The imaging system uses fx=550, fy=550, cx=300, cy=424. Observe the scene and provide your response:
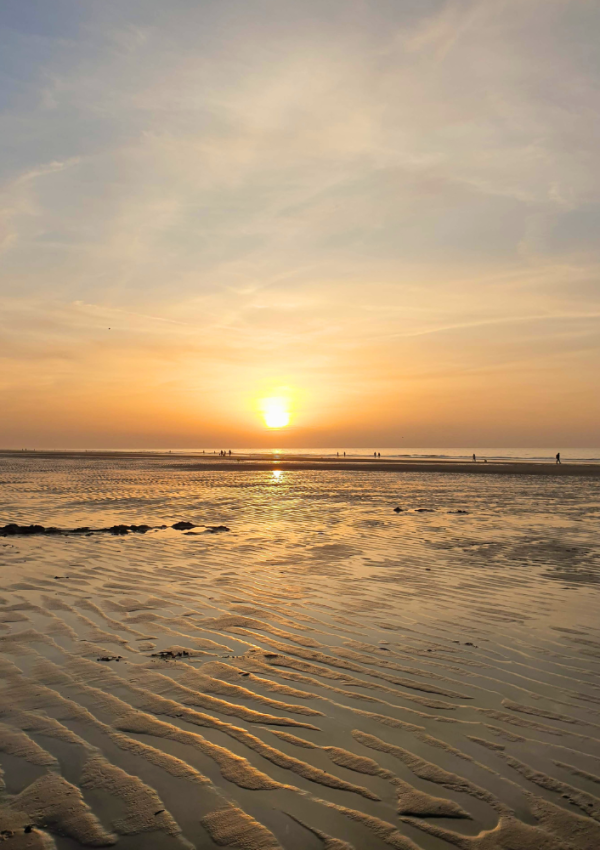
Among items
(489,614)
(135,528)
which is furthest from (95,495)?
(489,614)

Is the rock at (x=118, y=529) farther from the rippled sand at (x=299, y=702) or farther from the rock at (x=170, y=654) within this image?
the rock at (x=170, y=654)

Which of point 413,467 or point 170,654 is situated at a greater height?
point 170,654

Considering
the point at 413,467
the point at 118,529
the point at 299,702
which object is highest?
the point at 299,702

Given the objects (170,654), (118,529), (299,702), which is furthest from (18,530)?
(299,702)

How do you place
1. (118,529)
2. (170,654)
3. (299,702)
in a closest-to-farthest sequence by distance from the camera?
(299,702) < (170,654) < (118,529)

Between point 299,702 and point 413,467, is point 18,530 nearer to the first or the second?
point 299,702

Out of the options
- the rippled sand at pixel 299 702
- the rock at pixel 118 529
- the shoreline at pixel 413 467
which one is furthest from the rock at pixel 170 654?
the shoreline at pixel 413 467

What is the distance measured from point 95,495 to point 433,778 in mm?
24616

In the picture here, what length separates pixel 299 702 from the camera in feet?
16.3

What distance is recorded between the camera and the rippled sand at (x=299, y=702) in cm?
338

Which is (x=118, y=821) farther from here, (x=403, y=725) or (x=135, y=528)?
(x=135, y=528)

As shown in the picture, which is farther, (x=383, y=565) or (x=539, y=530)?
(x=539, y=530)

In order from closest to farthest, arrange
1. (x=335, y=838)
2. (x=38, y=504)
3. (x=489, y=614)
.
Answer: (x=335, y=838), (x=489, y=614), (x=38, y=504)

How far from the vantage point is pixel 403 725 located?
4.56 metres
